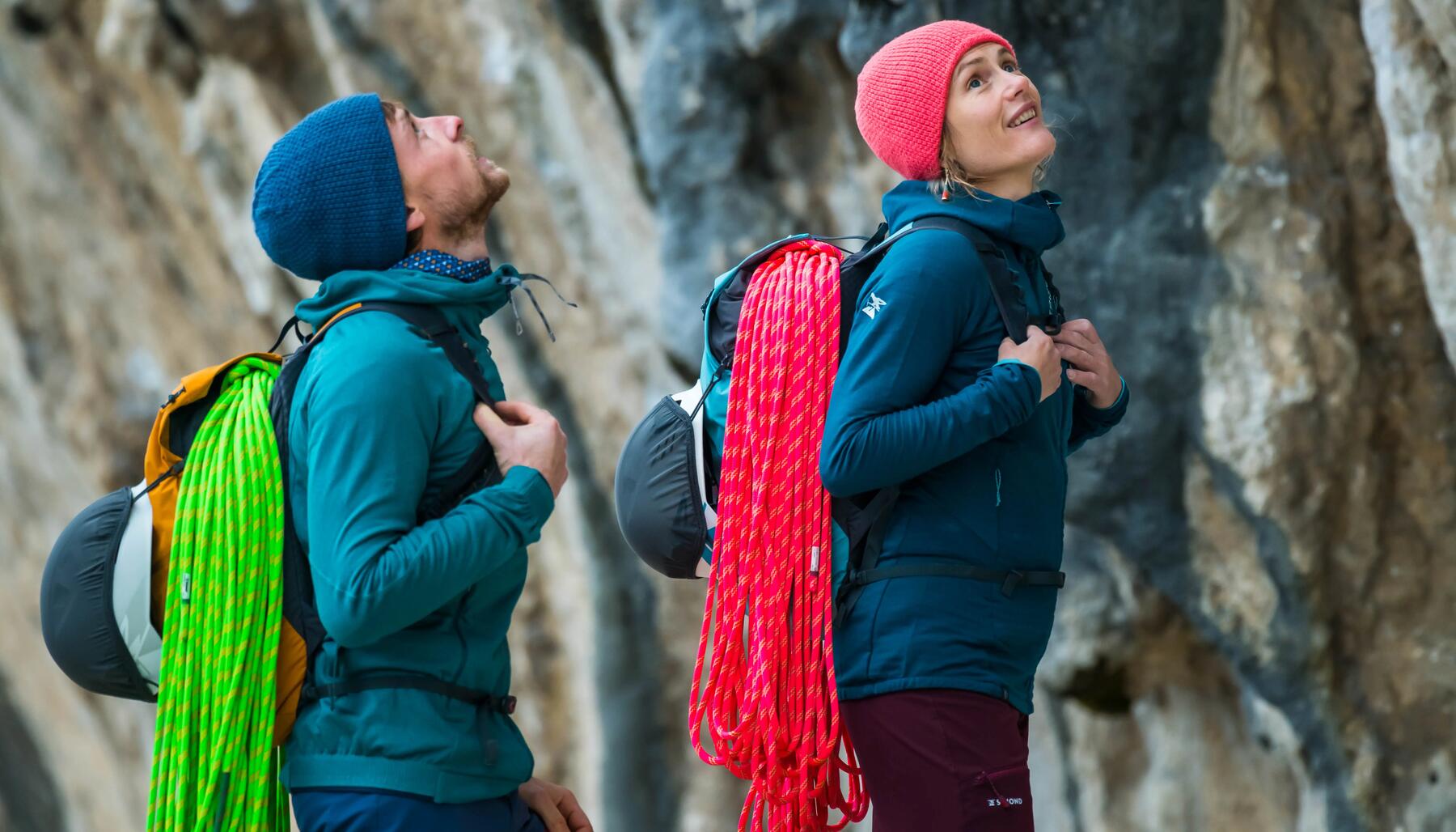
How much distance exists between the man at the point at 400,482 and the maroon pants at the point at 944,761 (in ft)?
1.30

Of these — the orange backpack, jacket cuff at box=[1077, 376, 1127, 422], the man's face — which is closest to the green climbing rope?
the orange backpack

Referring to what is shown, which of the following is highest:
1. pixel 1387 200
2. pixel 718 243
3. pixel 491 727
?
pixel 718 243

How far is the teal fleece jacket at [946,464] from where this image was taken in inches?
61.3

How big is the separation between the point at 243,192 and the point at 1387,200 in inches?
146

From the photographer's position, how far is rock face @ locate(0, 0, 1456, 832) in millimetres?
2703

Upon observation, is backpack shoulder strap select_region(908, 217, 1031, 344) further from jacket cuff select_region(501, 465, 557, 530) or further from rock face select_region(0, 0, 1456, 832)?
Answer: rock face select_region(0, 0, 1456, 832)

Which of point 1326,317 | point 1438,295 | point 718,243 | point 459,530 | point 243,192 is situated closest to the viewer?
point 459,530

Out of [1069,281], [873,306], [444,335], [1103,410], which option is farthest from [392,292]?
[1069,281]

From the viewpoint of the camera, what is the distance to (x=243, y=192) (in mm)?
5109

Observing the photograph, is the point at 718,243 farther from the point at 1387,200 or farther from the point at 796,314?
the point at 796,314

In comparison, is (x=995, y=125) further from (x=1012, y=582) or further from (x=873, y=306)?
(x=1012, y=582)

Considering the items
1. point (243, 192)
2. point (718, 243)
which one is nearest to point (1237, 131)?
point (718, 243)

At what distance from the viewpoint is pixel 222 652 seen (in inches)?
61.4

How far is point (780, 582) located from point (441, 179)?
1.96ft
